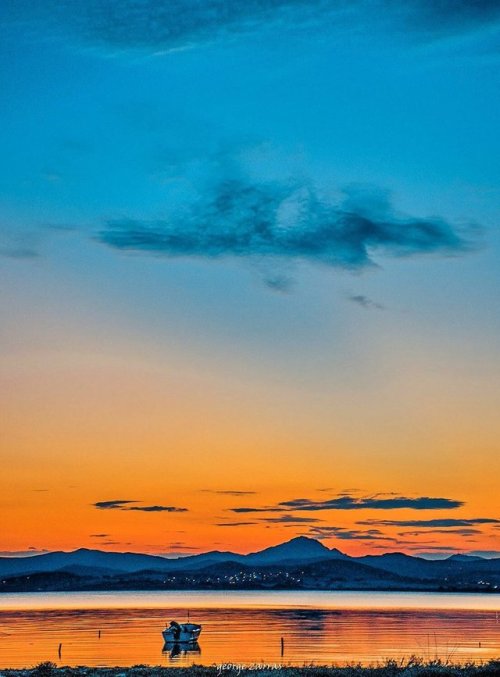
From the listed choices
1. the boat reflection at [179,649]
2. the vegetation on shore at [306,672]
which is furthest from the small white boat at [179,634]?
the vegetation on shore at [306,672]

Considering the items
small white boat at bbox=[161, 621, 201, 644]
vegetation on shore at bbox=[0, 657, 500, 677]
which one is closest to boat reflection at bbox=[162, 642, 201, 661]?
small white boat at bbox=[161, 621, 201, 644]

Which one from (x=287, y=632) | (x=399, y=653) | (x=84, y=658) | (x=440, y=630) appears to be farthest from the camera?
(x=440, y=630)

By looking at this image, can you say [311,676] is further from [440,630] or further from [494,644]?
[440,630]

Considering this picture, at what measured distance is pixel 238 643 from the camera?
103938 millimetres

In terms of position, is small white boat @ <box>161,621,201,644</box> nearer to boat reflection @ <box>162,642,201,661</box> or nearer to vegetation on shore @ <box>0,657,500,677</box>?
boat reflection @ <box>162,642,201,661</box>

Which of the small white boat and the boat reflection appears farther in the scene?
the small white boat

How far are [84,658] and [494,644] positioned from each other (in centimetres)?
4898

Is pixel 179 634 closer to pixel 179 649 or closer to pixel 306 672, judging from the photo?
pixel 179 649

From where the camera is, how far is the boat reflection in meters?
89.3

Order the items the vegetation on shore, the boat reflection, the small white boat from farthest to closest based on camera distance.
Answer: the small white boat
the boat reflection
the vegetation on shore

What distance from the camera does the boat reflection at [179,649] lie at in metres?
89.3

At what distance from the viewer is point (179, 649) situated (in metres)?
98.5

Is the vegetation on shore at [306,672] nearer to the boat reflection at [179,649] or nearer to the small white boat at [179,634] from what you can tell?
the boat reflection at [179,649]

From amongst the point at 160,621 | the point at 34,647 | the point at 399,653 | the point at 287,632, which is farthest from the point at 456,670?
the point at 160,621
